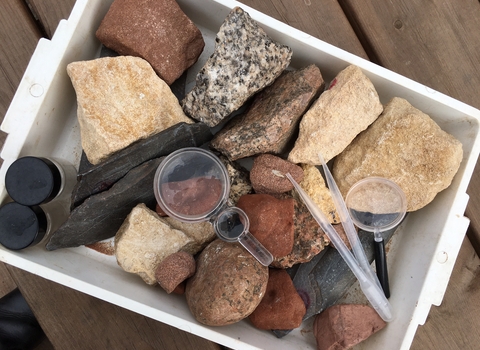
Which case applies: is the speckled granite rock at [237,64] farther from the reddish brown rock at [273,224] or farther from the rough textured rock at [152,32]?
the reddish brown rock at [273,224]

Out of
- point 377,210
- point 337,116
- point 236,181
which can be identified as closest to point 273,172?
point 236,181

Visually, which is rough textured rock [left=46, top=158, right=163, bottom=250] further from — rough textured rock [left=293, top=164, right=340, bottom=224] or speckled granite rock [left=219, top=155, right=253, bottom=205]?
Answer: rough textured rock [left=293, top=164, right=340, bottom=224]

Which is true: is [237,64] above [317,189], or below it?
above

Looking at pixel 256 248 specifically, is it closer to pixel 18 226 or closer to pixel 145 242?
pixel 145 242

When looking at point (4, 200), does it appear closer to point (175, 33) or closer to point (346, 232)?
point (175, 33)

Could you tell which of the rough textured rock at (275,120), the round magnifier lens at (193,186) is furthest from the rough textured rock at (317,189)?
the round magnifier lens at (193,186)

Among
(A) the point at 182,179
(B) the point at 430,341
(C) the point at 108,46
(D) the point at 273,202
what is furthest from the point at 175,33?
(B) the point at 430,341

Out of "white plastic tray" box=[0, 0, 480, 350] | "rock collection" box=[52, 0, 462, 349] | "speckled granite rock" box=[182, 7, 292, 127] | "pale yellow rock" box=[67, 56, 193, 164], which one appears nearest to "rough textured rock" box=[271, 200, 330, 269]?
"rock collection" box=[52, 0, 462, 349]
